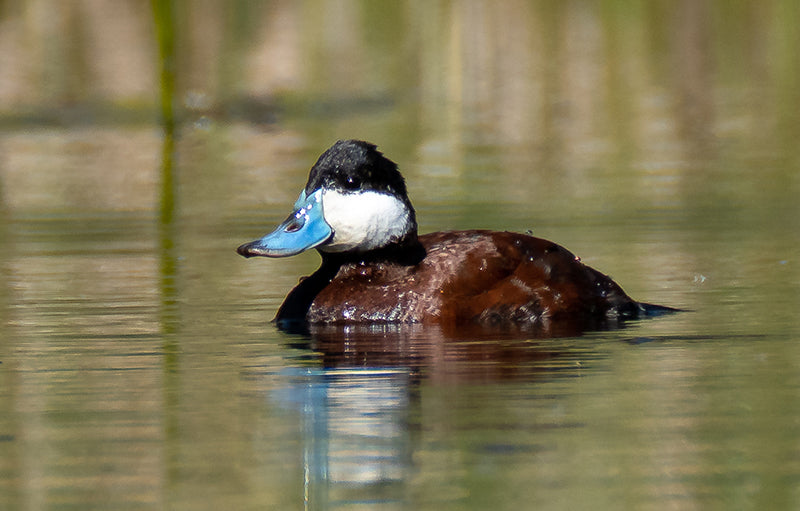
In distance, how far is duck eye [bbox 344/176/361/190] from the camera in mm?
7293

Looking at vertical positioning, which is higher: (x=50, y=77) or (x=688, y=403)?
(x=50, y=77)

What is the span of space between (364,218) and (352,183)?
17 cm

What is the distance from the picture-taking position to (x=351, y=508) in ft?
13.3

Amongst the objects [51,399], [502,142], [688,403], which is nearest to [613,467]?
[688,403]

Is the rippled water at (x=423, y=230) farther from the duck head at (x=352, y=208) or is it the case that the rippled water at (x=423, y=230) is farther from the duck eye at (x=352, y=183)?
the duck eye at (x=352, y=183)

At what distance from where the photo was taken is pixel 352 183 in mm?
7297

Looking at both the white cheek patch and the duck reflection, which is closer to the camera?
the duck reflection

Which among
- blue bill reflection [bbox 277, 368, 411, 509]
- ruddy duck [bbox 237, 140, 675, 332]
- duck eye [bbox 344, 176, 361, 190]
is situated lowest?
blue bill reflection [bbox 277, 368, 411, 509]

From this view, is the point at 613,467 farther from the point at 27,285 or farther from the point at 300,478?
the point at 27,285

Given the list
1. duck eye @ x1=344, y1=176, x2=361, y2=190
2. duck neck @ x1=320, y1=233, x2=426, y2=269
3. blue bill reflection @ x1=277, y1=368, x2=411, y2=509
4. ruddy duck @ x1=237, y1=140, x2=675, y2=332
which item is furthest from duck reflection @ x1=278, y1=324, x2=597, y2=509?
duck eye @ x1=344, y1=176, x2=361, y2=190

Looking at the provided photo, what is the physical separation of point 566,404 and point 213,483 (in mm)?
1362

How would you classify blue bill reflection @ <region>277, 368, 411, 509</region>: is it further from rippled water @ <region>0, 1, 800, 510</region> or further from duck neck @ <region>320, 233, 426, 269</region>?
duck neck @ <region>320, 233, 426, 269</region>

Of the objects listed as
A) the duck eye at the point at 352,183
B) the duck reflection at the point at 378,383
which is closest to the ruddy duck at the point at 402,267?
the duck eye at the point at 352,183

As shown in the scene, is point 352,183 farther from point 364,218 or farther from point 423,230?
point 423,230
